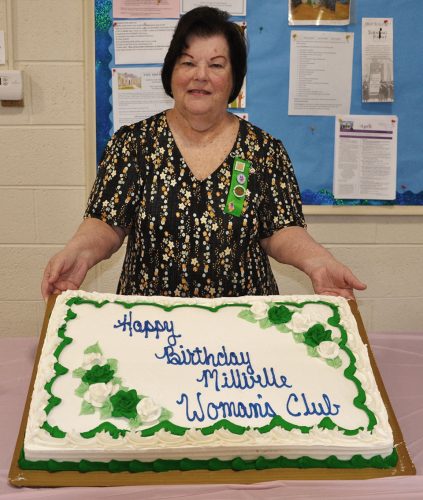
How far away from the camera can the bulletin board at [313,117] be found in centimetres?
267

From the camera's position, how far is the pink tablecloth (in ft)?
3.58

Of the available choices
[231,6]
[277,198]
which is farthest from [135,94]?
[277,198]

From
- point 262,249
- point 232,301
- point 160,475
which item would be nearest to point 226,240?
point 262,249

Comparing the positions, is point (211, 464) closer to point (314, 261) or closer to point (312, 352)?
point (312, 352)

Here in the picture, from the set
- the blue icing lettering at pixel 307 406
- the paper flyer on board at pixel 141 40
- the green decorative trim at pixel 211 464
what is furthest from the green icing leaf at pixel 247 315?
the paper flyer on board at pixel 141 40

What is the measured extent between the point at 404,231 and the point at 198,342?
1844 mm

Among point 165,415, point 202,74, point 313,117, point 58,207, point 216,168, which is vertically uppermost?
point 202,74

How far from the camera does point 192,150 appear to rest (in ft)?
5.98

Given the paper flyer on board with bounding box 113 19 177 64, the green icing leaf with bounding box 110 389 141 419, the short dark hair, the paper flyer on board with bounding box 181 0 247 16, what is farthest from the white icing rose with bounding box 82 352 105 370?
the paper flyer on board with bounding box 181 0 247 16

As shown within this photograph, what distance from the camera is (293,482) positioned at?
1120mm

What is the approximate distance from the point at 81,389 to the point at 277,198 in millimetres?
848

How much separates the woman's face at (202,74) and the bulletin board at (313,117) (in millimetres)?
985

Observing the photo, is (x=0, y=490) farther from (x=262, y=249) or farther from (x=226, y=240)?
(x=262, y=249)

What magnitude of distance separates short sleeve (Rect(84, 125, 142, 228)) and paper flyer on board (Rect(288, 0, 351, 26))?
1201mm
